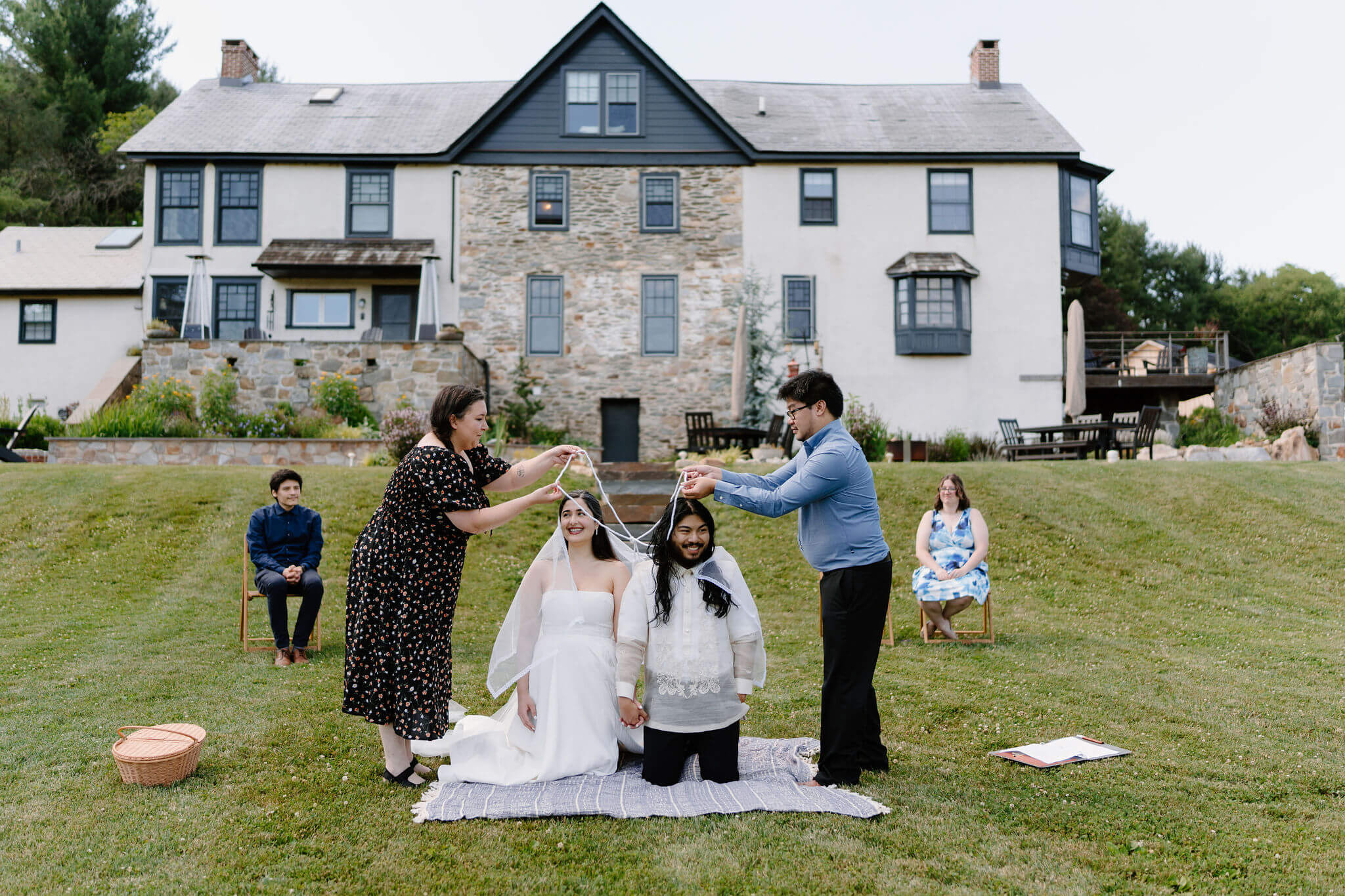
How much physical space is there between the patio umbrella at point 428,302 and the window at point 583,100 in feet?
16.0

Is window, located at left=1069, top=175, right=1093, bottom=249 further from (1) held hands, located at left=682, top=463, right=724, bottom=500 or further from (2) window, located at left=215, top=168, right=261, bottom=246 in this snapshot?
(1) held hands, located at left=682, top=463, right=724, bottom=500

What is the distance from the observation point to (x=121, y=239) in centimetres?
2564

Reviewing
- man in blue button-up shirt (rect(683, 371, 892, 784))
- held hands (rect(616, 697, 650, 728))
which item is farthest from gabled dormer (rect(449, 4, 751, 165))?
held hands (rect(616, 697, 650, 728))

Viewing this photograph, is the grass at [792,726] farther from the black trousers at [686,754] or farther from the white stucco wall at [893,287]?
the white stucco wall at [893,287]

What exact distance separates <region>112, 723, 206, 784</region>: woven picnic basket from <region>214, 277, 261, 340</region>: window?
771 inches

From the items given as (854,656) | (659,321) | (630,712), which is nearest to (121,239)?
(659,321)

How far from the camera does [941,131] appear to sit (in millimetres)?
23281

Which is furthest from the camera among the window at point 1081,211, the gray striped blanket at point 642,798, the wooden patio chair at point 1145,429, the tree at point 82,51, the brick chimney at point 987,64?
the tree at point 82,51

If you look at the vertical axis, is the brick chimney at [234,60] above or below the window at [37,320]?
above

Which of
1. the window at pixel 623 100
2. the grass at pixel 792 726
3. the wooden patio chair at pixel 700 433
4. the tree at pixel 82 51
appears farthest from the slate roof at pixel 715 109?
the tree at pixel 82 51

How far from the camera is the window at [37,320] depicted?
23422 millimetres

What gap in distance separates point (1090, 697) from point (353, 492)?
402 inches

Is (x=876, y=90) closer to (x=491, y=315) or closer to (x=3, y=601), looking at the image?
(x=491, y=315)

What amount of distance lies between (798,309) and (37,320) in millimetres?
18916
